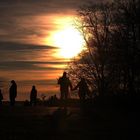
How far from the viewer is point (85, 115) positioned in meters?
35.6

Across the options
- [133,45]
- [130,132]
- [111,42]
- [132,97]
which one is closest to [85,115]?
[130,132]

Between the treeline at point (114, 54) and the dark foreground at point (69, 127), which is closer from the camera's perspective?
the dark foreground at point (69, 127)

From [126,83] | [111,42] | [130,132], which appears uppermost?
[111,42]

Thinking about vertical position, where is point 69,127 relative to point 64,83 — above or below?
below

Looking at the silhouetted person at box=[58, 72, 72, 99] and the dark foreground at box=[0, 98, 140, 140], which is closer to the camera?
the dark foreground at box=[0, 98, 140, 140]

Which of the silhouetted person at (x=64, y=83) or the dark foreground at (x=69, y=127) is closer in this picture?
the dark foreground at (x=69, y=127)

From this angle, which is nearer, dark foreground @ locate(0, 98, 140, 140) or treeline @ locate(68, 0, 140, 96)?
dark foreground @ locate(0, 98, 140, 140)

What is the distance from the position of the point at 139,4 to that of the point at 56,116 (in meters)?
31.0

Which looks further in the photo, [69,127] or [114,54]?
[114,54]

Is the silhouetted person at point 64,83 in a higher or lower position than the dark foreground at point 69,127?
higher

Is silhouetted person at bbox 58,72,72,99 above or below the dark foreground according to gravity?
above

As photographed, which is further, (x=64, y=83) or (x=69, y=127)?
(x=64, y=83)

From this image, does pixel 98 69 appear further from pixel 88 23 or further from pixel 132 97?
pixel 132 97

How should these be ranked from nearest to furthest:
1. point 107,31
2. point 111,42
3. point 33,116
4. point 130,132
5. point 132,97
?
point 130,132
point 33,116
point 132,97
point 111,42
point 107,31
